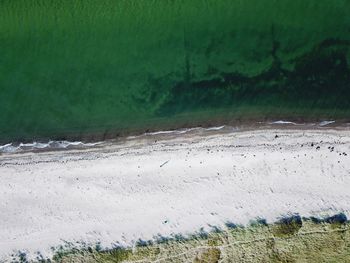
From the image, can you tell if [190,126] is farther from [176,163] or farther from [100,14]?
[100,14]

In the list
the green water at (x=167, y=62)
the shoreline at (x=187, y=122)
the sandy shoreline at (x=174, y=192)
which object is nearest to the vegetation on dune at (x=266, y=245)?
the sandy shoreline at (x=174, y=192)

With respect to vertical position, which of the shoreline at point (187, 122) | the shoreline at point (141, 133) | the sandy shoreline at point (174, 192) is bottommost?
the sandy shoreline at point (174, 192)

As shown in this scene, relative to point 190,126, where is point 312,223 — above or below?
below

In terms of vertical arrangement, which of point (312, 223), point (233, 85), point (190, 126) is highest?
point (233, 85)

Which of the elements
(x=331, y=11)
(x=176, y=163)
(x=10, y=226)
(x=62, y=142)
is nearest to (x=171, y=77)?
(x=176, y=163)

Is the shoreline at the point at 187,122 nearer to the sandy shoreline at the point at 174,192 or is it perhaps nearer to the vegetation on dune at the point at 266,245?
the sandy shoreline at the point at 174,192

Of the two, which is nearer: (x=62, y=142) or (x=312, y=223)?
(x=312, y=223)

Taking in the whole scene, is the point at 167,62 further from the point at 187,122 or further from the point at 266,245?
the point at 266,245
